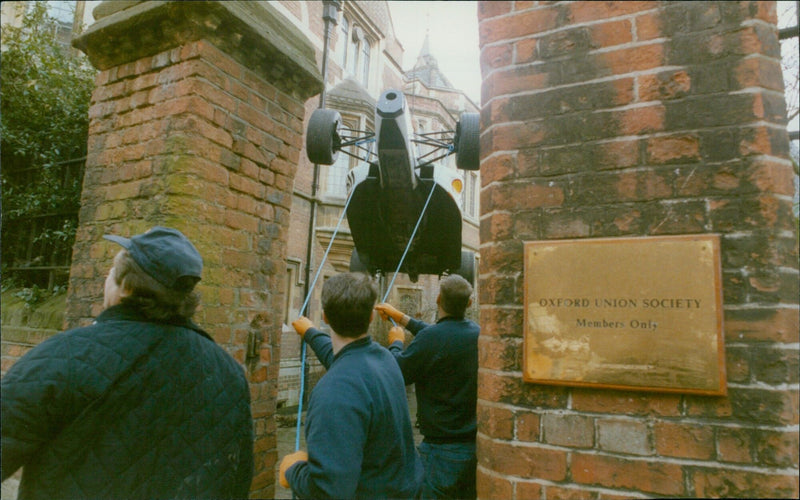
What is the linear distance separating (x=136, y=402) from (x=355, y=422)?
0.64 meters

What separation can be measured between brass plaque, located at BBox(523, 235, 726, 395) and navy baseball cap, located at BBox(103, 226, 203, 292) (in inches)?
42.7

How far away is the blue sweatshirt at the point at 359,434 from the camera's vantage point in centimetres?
147

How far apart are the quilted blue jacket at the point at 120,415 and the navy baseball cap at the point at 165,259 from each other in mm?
136

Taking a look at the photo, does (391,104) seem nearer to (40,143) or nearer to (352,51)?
(40,143)

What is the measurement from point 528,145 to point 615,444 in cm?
92

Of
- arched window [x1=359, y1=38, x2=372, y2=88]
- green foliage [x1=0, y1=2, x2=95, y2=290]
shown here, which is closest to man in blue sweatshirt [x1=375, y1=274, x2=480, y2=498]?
green foliage [x1=0, y1=2, x2=95, y2=290]

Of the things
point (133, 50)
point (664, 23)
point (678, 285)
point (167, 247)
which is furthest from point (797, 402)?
point (133, 50)

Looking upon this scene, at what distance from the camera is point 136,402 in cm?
138

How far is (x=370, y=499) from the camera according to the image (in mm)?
1610

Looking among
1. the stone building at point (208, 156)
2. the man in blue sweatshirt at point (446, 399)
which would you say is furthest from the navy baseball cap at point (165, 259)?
the man in blue sweatshirt at point (446, 399)

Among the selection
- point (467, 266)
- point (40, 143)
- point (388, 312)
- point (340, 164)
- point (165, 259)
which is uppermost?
point (340, 164)

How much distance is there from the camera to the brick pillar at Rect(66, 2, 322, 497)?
2273 mm

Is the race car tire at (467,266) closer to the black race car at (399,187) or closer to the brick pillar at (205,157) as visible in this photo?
the black race car at (399,187)

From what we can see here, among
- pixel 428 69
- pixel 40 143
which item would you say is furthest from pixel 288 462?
pixel 428 69
